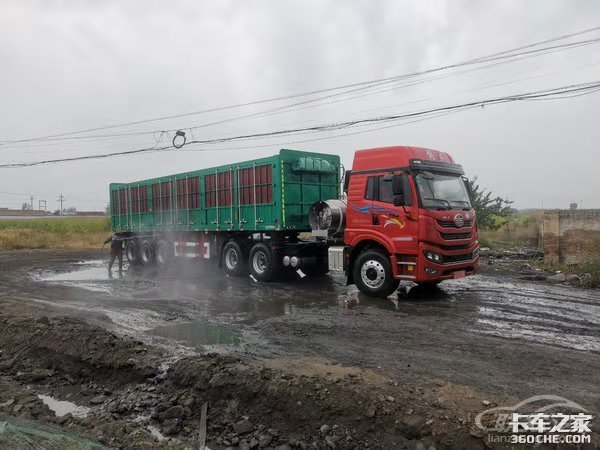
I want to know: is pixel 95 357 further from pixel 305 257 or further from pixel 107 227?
pixel 107 227

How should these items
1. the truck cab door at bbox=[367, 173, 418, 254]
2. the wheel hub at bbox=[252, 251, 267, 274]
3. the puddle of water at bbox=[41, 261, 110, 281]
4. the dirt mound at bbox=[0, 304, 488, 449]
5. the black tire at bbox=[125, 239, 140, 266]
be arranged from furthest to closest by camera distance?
the black tire at bbox=[125, 239, 140, 266], the puddle of water at bbox=[41, 261, 110, 281], the wheel hub at bbox=[252, 251, 267, 274], the truck cab door at bbox=[367, 173, 418, 254], the dirt mound at bbox=[0, 304, 488, 449]

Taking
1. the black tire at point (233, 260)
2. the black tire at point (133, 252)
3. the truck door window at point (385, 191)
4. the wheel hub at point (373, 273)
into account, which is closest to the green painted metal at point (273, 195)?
the black tire at point (233, 260)

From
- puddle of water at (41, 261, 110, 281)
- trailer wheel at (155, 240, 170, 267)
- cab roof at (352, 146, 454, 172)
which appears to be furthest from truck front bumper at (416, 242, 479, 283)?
trailer wheel at (155, 240, 170, 267)

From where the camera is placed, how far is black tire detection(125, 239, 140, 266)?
18.0 meters

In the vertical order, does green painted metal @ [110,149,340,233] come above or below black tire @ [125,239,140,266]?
above

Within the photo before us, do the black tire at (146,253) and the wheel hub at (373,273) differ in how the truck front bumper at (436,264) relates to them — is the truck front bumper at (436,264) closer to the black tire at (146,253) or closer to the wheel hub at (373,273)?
the wheel hub at (373,273)

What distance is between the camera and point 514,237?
77.2 feet

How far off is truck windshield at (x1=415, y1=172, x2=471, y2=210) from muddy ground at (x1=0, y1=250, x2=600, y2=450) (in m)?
1.94

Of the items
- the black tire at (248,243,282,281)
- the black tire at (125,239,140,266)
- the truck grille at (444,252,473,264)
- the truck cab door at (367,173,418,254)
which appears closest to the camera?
the truck cab door at (367,173,418,254)

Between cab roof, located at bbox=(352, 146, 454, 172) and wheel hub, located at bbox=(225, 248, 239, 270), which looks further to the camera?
wheel hub, located at bbox=(225, 248, 239, 270)

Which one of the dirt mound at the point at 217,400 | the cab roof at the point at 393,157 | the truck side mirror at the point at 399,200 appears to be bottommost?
the dirt mound at the point at 217,400

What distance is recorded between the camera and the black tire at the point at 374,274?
9.03 metres

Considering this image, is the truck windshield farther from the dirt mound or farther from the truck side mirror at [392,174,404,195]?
the dirt mound

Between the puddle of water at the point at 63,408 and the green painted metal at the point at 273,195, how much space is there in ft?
23.6
